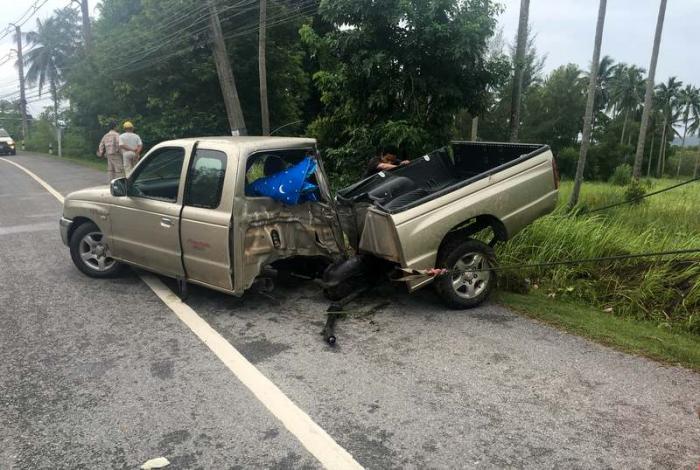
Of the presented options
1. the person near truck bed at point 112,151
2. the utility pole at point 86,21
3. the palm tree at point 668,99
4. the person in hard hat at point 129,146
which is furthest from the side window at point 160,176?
the palm tree at point 668,99

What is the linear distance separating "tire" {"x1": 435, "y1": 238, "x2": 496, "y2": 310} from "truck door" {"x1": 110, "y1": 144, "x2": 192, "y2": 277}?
265cm

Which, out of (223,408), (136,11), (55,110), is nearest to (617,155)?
(136,11)

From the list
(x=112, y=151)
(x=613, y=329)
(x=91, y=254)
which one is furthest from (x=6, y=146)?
(x=613, y=329)

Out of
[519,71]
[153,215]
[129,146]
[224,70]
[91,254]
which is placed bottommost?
[91,254]

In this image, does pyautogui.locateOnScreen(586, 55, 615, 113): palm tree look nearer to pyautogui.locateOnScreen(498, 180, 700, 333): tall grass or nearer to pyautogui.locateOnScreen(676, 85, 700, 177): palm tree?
pyautogui.locateOnScreen(676, 85, 700, 177): palm tree

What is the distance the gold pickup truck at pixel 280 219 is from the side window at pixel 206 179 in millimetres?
13

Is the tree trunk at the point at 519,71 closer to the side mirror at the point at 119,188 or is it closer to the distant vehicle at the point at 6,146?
the side mirror at the point at 119,188

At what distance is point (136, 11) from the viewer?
86.6 ft

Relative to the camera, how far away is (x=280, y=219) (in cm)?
540

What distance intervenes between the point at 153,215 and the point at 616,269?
5.24m

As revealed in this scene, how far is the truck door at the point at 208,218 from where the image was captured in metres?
5.11

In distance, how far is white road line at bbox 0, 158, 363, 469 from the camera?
10.3ft

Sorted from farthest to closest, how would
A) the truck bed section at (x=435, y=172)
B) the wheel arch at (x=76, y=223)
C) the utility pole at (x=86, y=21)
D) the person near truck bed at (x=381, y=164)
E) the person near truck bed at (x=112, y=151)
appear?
the utility pole at (x=86, y=21)
the person near truck bed at (x=112, y=151)
the person near truck bed at (x=381, y=164)
the wheel arch at (x=76, y=223)
the truck bed section at (x=435, y=172)

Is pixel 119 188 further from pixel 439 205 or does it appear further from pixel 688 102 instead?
pixel 688 102
